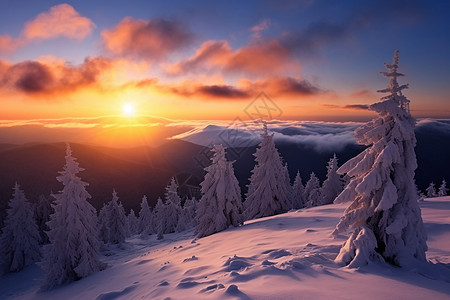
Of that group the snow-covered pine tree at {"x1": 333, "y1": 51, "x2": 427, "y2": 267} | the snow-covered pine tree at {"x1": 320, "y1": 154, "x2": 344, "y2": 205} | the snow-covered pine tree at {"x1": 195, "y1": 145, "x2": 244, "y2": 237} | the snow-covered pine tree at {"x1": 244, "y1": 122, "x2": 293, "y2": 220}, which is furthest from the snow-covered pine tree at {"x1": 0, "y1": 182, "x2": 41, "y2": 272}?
the snow-covered pine tree at {"x1": 320, "y1": 154, "x2": 344, "y2": 205}

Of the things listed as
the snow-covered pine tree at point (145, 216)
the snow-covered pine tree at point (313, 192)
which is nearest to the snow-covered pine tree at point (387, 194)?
the snow-covered pine tree at point (313, 192)

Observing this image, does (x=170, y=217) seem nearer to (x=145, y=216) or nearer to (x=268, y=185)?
(x=145, y=216)

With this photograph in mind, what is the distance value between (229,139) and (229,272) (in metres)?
27.3

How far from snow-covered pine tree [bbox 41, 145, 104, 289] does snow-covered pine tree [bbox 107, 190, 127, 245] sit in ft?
70.9

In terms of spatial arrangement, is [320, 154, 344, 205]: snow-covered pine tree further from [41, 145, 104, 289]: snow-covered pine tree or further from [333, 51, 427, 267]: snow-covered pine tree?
[41, 145, 104, 289]: snow-covered pine tree

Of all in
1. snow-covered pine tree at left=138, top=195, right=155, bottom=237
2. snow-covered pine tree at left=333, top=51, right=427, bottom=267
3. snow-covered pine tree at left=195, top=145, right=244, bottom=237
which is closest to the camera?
snow-covered pine tree at left=333, top=51, right=427, bottom=267

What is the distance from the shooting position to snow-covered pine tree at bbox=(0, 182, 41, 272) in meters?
35.6

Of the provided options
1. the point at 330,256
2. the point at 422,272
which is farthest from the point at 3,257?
the point at 422,272

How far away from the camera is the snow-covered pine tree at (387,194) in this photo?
28.5 ft

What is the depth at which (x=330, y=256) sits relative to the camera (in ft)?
31.0

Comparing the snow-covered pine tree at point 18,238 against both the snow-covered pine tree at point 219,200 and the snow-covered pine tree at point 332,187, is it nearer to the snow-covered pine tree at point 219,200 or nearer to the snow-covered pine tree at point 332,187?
the snow-covered pine tree at point 219,200

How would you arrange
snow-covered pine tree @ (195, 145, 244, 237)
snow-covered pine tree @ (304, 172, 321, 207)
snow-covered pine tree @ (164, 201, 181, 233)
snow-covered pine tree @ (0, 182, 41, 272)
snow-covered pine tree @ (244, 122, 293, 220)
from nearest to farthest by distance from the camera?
A: 1. snow-covered pine tree @ (195, 145, 244, 237)
2. snow-covered pine tree @ (244, 122, 293, 220)
3. snow-covered pine tree @ (0, 182, 41, 272)
4. snow-covered pine tree @ (304, 172, 321, 207)
5. snow-covered pine tree @ (164, 201, 181, 233)

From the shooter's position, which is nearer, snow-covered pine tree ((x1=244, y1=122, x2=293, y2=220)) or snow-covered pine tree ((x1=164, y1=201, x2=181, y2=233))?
snow-covered pine tree ((x1=244, y1=122, x2=293, y2=220))

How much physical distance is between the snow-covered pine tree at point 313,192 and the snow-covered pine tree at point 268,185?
1749 centimetres
